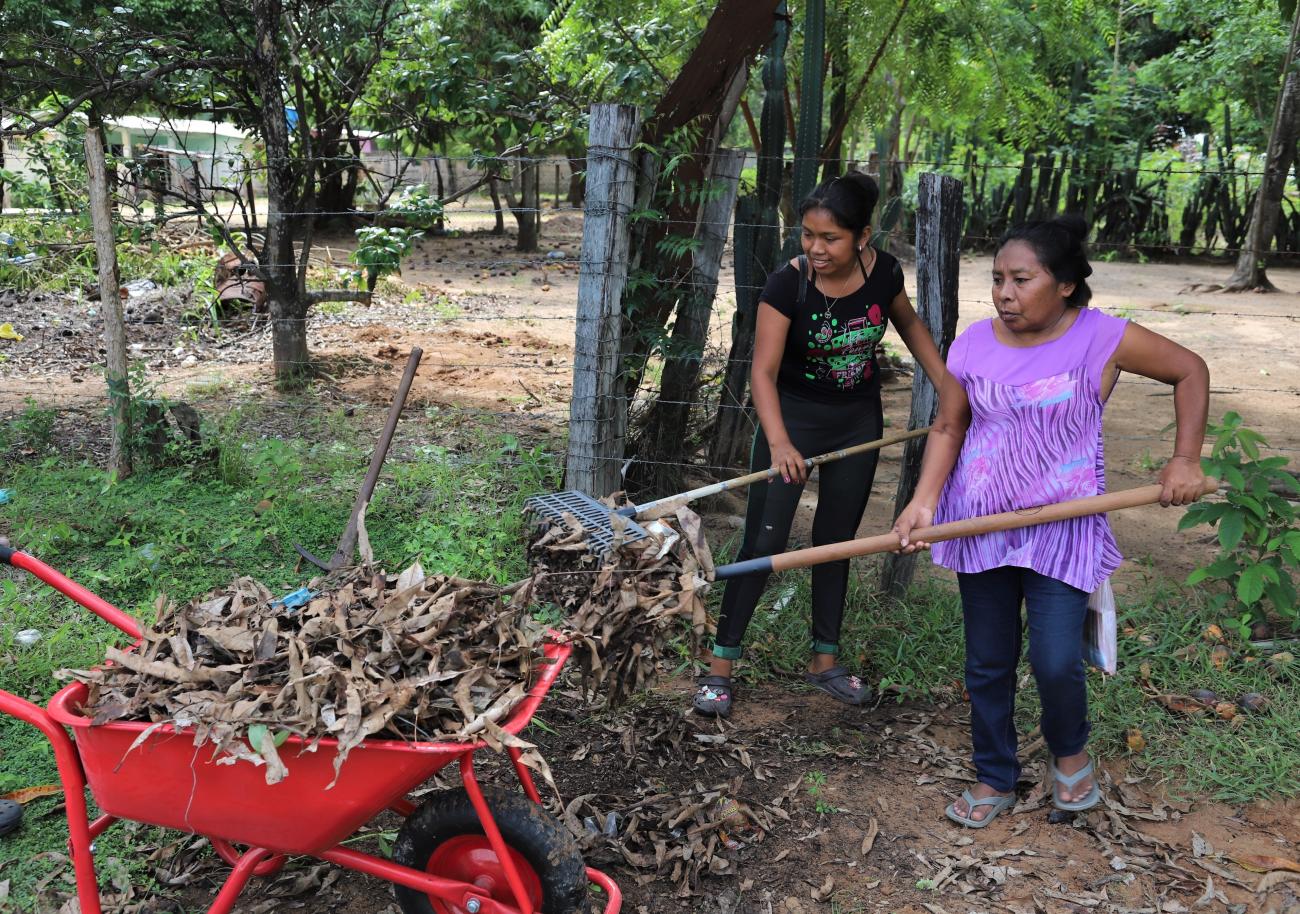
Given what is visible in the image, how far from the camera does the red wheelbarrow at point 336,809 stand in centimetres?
219

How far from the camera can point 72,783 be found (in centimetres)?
232

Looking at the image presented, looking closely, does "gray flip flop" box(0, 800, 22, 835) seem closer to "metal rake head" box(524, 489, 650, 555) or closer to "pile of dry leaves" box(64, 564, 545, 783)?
"pile of dry leaves" box(64, 564, 545, 783)

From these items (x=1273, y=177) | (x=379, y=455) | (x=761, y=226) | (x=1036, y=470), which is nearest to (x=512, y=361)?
(x=761, y=226)

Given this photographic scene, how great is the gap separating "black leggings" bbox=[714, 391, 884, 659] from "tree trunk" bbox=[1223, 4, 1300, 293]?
888 cm

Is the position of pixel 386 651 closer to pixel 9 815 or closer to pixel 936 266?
pixel 9 815

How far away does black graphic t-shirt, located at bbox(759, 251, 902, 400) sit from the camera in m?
3.33

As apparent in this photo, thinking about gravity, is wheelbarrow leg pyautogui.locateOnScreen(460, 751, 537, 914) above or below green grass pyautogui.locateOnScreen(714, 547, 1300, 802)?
above

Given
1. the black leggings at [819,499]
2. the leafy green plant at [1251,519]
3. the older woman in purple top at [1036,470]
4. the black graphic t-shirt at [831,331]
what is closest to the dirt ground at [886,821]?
the older woman in purple top at [1036,470]

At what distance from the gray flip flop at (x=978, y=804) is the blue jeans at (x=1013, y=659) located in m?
0.04

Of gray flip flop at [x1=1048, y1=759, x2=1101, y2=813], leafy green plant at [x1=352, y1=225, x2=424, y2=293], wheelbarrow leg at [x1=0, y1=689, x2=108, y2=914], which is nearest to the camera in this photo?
wheelbarrow leg at [x1=0, y1=689, x2=108, y2=914]

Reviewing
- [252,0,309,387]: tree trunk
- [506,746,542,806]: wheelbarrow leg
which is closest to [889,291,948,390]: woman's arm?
[506,746,542,806]: wheelbarrow leg

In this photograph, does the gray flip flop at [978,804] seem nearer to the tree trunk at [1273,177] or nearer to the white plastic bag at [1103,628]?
the white plastic bag at [1103,628]

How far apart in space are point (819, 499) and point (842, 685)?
0.72m

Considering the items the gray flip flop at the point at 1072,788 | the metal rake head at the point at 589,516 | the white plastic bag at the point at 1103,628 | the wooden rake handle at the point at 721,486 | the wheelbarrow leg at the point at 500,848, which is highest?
the wooden rake handle at the point at 721,486
